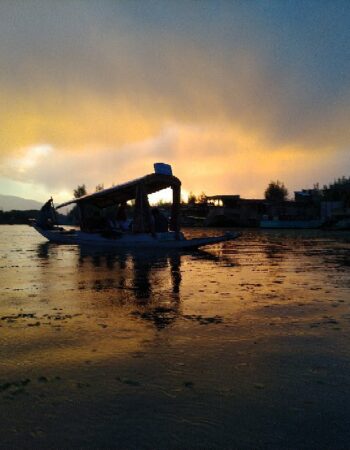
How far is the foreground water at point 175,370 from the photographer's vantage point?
277cm

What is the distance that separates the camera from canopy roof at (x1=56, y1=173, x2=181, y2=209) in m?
21.0

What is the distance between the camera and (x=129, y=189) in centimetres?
2281

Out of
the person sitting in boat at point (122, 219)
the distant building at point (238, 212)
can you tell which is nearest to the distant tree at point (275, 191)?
the distant building at point (238, 212)

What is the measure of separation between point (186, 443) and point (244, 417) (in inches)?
22.4

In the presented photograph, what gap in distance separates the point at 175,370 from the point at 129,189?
19417mm

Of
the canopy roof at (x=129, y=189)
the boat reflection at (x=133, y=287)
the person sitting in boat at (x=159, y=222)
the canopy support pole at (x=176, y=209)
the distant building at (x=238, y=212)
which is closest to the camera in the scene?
the boat reflection at (x=133, y=287)

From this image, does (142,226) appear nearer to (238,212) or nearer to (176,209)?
(176,209)

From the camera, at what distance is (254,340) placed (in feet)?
16.3

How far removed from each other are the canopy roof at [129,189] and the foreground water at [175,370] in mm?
13198

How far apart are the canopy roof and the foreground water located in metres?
13.2

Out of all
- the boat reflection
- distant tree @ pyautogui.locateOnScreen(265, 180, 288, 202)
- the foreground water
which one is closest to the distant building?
distant tree @ pyautogui.locateOnScreen(265, 180, 288, 202)

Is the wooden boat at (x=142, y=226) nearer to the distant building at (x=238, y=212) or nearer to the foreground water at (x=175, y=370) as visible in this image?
the foreground water at (x=175, y=370)

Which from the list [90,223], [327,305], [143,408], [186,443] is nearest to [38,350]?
[143,408]

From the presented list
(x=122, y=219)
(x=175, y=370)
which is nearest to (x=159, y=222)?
(x=122, y=219)
